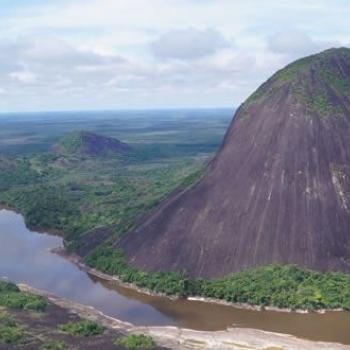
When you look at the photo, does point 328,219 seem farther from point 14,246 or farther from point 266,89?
point 14,246

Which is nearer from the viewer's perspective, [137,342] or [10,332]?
[137,342]

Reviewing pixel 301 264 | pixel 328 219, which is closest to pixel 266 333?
pixel 301 264

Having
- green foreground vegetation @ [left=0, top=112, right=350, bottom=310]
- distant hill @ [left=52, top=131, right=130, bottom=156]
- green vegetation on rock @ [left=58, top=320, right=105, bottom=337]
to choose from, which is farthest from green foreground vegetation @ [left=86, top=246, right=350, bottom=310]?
distant hill @ [left=52, top=131, right=130, bottom=156]

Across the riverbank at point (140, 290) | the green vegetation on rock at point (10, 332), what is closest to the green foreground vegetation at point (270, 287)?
the riverbank at point (140, 290)

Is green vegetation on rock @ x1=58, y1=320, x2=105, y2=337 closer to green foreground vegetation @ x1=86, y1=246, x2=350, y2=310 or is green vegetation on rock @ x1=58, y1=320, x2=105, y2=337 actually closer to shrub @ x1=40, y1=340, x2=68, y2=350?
shrub @ x1=40, y1=340, x2=68, y2=350

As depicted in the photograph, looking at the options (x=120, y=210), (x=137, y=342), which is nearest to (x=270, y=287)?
(x=137, y=342)

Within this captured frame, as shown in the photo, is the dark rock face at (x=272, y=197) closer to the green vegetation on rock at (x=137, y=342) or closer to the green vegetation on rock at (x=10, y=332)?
the green vegetation on rock at (x=137, y=342)

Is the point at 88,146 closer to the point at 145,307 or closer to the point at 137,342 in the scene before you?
the point at 145,307
